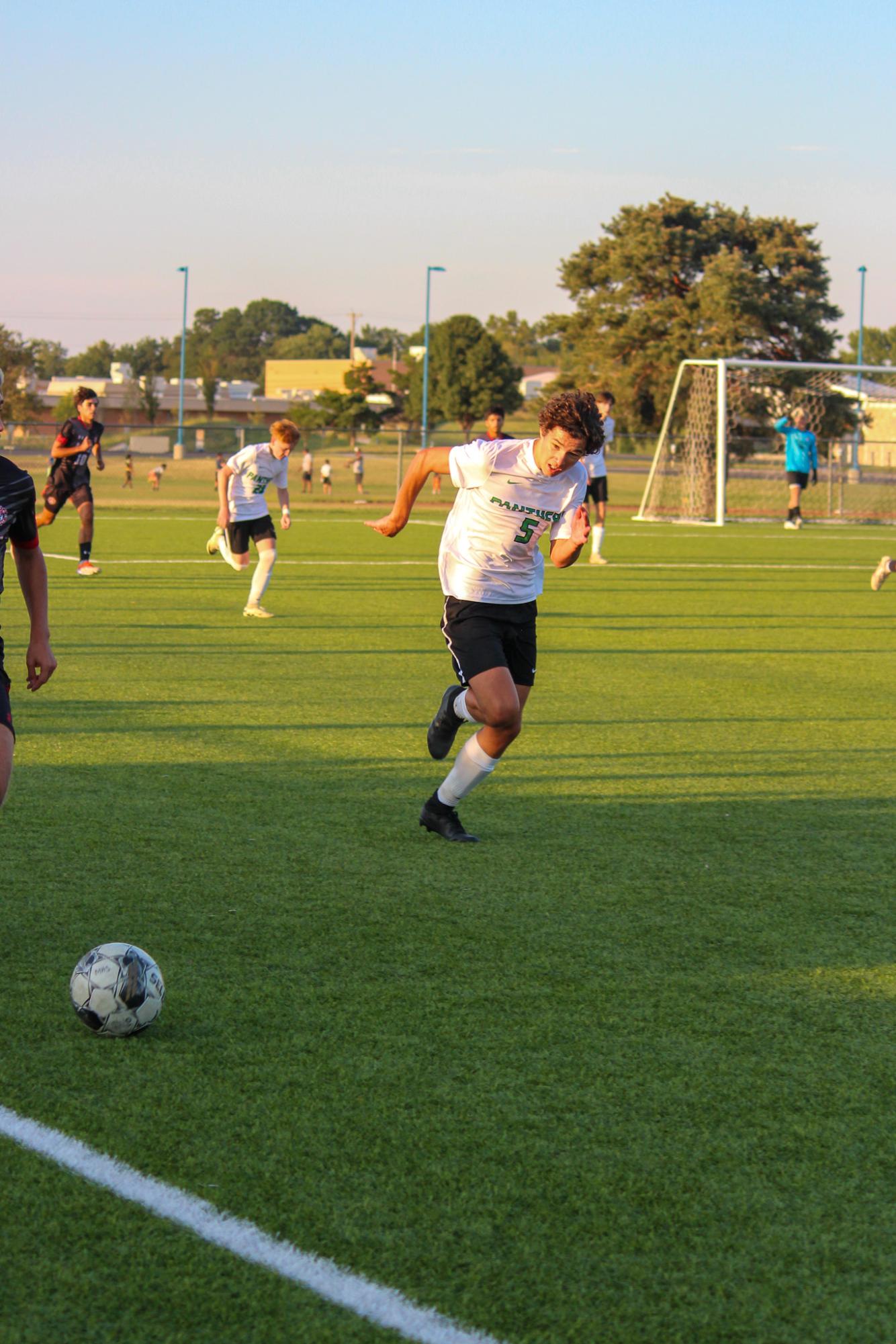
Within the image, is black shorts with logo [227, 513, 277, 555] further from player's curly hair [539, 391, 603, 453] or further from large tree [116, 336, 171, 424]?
large tree [116, 336, 171, 424]

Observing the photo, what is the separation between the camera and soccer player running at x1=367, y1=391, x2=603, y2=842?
6.31 m

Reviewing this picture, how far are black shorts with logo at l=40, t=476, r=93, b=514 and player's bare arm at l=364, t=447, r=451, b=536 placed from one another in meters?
10.3

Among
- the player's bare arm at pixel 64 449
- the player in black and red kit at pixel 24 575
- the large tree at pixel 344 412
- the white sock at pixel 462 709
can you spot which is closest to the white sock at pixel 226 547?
the player's bare arm at pixel 64 449

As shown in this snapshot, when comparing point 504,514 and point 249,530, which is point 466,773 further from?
point 249,530

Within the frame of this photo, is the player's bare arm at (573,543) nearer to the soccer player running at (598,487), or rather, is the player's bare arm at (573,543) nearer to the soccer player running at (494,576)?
the soccer player running at (494,576)

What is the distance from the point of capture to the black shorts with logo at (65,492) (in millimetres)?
16672

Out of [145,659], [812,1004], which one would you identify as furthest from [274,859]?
[145,659]

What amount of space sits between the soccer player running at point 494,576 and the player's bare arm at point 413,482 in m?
0.02

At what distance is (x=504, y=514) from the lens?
21.0ft

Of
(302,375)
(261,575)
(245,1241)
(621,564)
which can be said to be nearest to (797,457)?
(621,564)

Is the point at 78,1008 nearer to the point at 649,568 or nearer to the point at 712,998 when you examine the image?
the point at 712,998

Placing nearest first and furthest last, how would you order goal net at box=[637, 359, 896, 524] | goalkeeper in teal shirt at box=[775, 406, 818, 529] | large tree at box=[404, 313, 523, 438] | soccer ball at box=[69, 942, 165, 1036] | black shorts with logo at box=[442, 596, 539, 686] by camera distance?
soccer ball at box=[69, 942, 165, 1036] < black shorts with logo at box=[442, 596, 539, 686] < goalkeeper in teal shirt at box=[775, 406, 818, 529] < goal net at box=[637, 359, 896, 524] < large tree at box=[404, 313, 523, 438]

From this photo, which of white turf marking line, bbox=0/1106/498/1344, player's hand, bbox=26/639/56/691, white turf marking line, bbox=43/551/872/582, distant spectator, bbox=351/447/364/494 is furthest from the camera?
distant spectator, bbox=351/447/364/494

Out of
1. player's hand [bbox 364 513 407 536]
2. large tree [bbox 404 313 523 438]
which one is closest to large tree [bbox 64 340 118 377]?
large tree [bbox 404 313 523 438]
